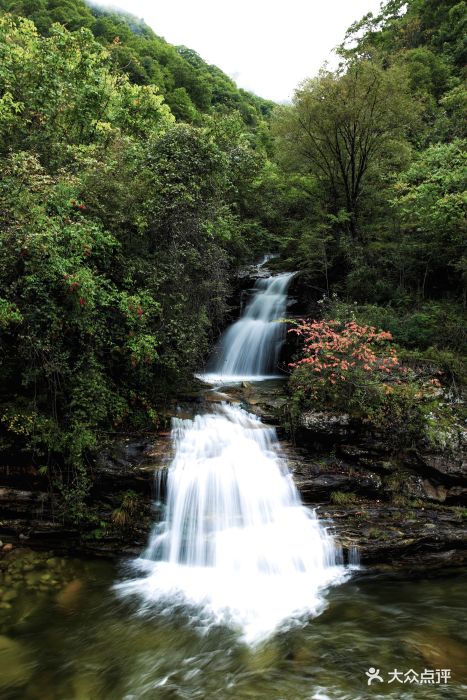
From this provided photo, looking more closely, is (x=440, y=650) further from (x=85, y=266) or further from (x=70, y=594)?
(x=85, y=266)

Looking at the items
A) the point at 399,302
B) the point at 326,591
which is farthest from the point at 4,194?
the point at 399,302

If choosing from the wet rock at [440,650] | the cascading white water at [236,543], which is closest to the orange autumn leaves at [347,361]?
the cascading white water at [236,543]

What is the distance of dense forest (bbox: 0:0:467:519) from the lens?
280 inches

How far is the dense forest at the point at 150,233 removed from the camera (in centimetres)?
712

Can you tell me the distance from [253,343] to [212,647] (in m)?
10.2

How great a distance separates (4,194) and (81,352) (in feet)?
9.84

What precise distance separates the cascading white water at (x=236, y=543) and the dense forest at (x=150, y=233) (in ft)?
5.16

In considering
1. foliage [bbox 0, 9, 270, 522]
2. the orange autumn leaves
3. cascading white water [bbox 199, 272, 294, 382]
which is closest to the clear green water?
foliage [bbox 0, 9, 270, 522]

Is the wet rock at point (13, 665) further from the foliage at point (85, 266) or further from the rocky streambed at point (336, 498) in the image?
the foliage at point (85, 266)

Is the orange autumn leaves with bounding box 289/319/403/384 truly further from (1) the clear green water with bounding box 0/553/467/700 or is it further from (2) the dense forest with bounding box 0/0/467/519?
(1) the clear green water with bounding box 0/553/467/700

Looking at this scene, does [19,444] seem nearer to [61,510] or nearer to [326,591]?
[61,510]

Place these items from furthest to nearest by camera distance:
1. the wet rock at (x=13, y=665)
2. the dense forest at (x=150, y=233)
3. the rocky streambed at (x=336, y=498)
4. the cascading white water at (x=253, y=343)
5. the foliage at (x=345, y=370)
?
the cascading white water at (x=253, y=343)
the foliage at (x=345, y=370)
the dense forest at (x=150, y=233)
the rocky streambed at (x=336, y=498)
the wet rock at (x=13, y=665)

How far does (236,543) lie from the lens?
6992mm

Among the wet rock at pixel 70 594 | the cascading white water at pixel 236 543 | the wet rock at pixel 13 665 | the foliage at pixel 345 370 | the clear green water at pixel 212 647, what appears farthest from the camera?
the foliage at pixel 345 370
